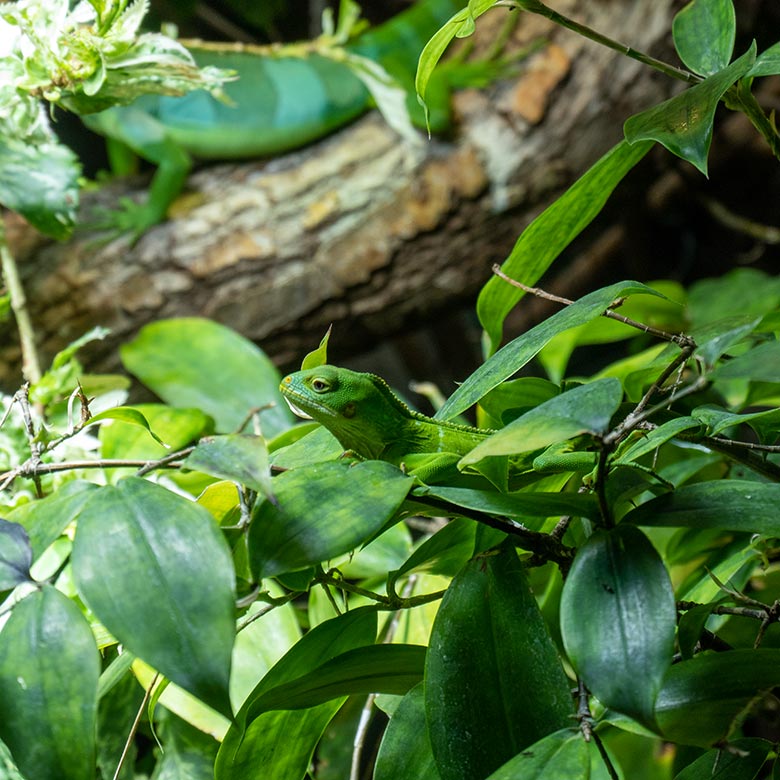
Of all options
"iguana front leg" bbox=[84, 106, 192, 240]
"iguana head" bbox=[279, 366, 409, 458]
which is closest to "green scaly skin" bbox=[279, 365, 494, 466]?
"iguana head" bbox=[279, 366, 409, 458]

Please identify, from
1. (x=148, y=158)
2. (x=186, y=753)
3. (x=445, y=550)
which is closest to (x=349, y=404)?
(x=445, y=550)

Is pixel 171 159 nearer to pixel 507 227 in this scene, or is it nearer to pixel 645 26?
pixel 507 227

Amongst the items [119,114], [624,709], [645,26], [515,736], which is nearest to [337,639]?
[515,736]

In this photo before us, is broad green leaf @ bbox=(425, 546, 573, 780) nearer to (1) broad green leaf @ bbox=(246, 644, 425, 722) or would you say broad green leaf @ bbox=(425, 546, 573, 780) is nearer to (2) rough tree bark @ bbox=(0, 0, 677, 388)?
(1) broad green leaf @ bbox=(246, 644, 425, 722)

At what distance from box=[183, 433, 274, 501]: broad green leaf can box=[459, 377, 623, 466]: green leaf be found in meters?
0.12

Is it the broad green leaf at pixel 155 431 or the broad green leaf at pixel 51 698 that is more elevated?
the broad green leaf at pixel 51 698

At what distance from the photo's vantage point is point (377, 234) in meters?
2.27

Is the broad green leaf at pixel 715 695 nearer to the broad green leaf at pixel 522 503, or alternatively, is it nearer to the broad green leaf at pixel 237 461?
the broad green leaf at pixel 522 503

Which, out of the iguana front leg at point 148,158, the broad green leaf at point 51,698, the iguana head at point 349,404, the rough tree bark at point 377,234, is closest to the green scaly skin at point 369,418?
the iguana head at point 349,404

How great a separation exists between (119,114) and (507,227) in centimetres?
134

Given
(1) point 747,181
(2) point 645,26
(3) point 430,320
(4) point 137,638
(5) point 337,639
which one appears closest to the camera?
(4) point 137,638

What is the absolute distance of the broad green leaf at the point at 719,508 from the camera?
51 centimetres

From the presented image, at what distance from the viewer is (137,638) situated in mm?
404

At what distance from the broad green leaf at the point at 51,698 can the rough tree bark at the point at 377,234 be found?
1757mm
